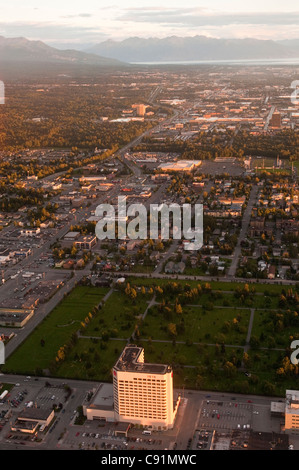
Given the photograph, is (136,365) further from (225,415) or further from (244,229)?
(244,229)

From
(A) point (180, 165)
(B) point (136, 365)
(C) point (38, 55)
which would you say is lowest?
(A) point (180, 165)

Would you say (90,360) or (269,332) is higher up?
(269,332)

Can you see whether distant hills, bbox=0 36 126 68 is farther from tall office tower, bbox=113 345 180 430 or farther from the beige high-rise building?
the beige high-rise building

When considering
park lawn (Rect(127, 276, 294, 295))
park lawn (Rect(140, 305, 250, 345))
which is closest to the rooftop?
park lawn (Rect(140, 305, 250, 345))

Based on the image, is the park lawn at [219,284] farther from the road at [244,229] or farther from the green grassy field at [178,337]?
the road at [244,229]

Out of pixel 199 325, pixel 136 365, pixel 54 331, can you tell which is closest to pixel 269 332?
pixel 199 325
